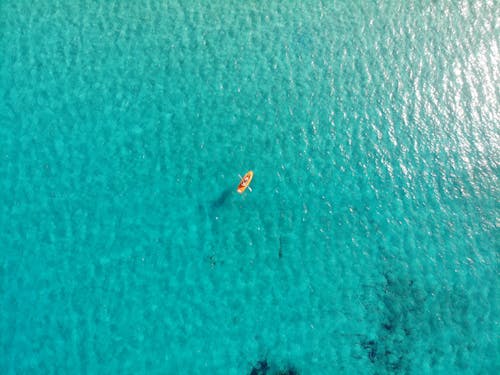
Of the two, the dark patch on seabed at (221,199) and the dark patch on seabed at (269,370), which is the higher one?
the dark patch on seabed at (221,199)

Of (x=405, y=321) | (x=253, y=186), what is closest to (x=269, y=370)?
(x=405, y=321)

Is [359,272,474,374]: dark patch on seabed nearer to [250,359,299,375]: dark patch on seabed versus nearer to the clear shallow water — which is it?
the clear shallow water

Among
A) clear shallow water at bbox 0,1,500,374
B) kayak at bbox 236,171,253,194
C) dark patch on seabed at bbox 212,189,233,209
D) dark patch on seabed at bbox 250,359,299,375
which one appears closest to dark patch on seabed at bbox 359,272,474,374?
clear shallow water at bbox 0,1,500,374

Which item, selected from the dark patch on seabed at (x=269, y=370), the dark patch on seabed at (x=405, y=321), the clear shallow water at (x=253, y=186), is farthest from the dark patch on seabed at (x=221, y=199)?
the dark patch on seabed at (x=405, y=321)

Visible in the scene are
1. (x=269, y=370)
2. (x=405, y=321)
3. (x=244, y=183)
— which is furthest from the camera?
(x=244, y=183)

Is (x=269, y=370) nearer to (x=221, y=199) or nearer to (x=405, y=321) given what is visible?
(x=405, y=321)

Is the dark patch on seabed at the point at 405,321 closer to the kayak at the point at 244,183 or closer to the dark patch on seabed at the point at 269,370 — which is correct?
the dark patch on seabed at the point at 269,370
